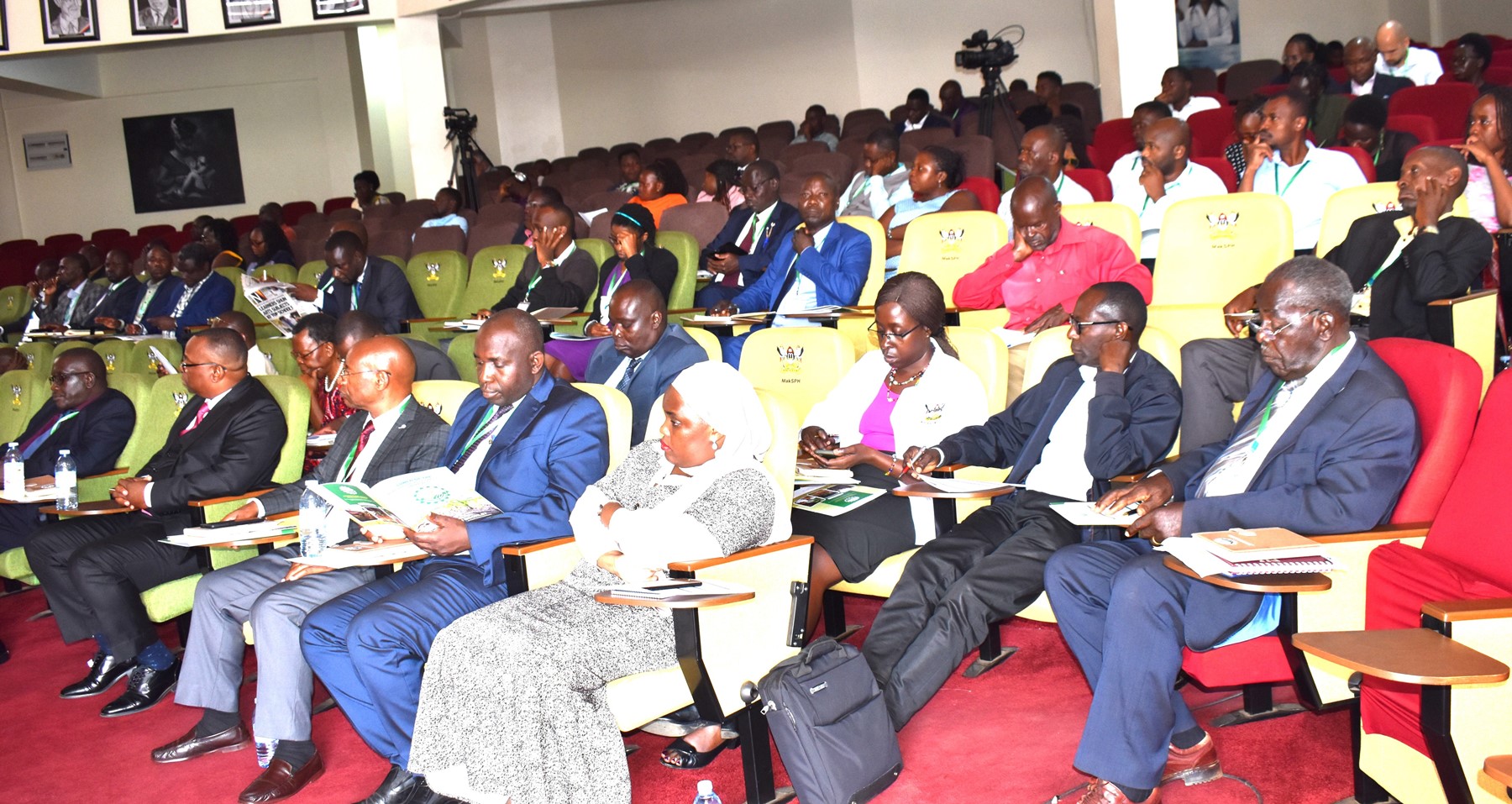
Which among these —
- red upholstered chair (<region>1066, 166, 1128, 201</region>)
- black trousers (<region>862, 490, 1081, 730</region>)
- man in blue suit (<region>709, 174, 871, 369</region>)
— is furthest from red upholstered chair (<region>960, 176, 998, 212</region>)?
black trousers (<region>862, 490, 1081, 730</region>)

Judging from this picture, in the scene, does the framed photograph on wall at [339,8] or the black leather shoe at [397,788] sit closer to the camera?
the black leather shoe at [397,788]

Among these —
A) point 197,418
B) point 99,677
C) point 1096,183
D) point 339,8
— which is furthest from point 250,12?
point 99,677

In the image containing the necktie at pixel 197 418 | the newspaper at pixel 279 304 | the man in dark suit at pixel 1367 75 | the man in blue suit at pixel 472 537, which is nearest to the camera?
the man in blue suit at pixel 472 537

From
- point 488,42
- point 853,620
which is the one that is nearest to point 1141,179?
point 853,620

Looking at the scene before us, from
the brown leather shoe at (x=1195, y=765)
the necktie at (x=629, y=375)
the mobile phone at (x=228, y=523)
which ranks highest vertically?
the necktie at (x=629, y=375)

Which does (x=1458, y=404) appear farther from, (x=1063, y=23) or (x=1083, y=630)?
(x=1063, y=23)

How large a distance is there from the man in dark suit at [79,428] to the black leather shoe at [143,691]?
1064mm

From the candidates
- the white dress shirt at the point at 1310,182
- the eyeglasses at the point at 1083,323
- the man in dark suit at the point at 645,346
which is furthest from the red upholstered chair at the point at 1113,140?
the eyeglasses at the point at 1083,323

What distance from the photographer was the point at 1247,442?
3066 millimetres

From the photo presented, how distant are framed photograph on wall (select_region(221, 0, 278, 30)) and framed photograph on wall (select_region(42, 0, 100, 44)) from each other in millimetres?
1191

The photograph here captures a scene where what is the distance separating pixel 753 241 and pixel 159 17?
7.47 metres

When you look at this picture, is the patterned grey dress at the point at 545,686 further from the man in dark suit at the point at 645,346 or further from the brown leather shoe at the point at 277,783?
the man in dark suit at the point at 645,346

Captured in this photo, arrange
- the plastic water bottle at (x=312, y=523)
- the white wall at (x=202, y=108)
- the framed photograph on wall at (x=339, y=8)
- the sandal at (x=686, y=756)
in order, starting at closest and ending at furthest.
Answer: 1. the sandal at (x=686, y=756)
2. the plastic water bottle at (x=312, y=523)
3. the framed photograph on wall at (x=339, y=8)
4. the white wall at (x=202, y=108)

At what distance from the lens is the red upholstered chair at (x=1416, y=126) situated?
638 cm
